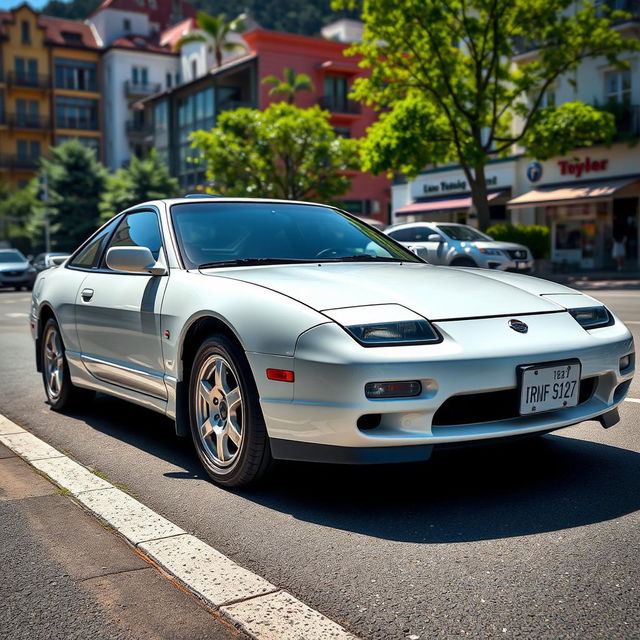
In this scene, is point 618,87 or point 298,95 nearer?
point 618,87

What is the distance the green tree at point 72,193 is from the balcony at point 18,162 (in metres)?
19.4

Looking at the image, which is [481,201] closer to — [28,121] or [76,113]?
[28,121]

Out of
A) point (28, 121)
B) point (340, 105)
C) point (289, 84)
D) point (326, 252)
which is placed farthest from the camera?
point (28, 121)

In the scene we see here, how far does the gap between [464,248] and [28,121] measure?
58765 mm

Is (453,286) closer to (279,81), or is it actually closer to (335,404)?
(335,404)

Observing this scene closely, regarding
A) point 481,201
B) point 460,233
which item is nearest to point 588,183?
point 481,201

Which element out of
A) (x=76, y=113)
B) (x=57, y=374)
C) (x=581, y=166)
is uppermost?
(x=76, y=113)

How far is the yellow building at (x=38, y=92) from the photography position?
228 ft

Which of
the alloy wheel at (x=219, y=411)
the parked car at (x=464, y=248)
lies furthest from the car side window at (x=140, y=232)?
the parked car at (x=464, y=248)

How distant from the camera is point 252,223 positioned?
4922 mm

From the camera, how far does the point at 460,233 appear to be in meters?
19.8

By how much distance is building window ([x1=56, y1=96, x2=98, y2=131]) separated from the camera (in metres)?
71.0

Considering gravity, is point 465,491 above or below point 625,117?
below

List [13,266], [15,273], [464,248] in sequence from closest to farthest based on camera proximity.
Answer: [464,248] < [15,273] < [13,266]
